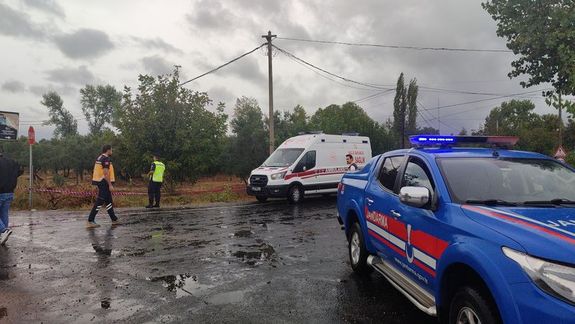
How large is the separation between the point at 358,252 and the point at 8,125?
47.7 feet

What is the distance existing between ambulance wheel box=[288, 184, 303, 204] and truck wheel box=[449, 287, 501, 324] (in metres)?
12.4

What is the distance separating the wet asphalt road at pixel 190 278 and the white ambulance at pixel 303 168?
5203 millimetres

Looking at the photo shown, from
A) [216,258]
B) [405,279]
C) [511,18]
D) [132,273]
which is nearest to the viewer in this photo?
[405,279]

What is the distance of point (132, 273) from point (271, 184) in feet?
31.0

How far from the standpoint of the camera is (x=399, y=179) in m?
4.89

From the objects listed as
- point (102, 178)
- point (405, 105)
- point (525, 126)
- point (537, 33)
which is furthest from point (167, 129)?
point (525, 126)

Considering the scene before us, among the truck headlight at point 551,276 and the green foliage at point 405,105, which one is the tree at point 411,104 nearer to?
the green foliage at point 405,105

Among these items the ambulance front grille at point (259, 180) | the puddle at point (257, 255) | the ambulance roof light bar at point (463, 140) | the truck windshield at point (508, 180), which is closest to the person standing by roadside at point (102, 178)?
the puddle at point (257, 255)

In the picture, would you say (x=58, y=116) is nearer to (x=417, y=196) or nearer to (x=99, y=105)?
(x=99, y=105)

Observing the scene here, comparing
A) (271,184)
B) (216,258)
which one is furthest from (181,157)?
(216,258)

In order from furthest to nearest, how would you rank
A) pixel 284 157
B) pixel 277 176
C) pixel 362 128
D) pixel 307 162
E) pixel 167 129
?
pixel 362 128, pixel 167 129, pixel 284 157, pixel 307 162, pixel 277 176

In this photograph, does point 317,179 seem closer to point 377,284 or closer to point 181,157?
point 181,157

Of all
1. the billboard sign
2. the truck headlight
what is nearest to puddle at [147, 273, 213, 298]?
the truck headlight

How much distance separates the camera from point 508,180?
157 inches
